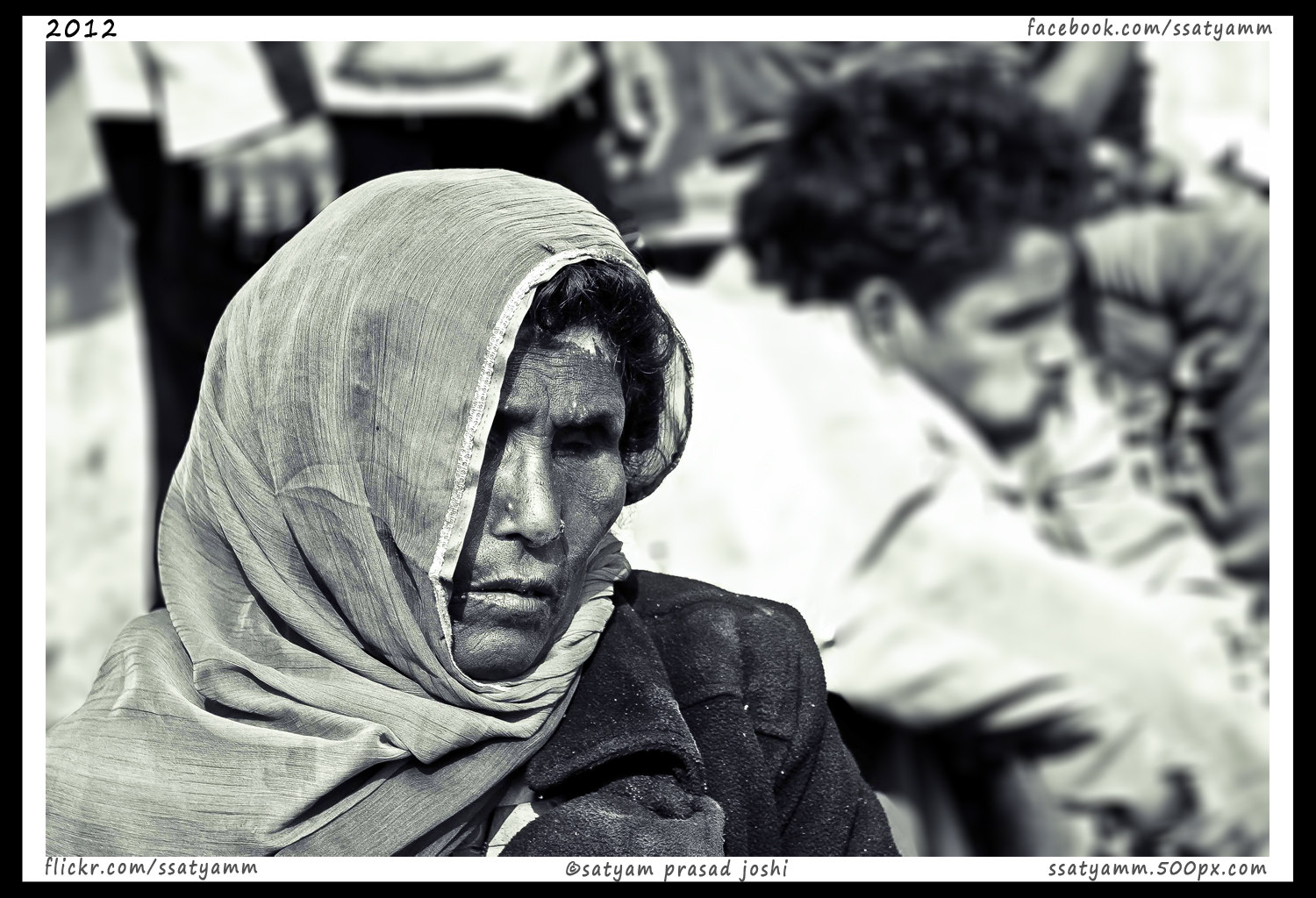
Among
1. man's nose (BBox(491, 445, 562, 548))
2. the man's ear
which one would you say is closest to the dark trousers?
the man's ear

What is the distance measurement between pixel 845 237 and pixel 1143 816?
207 cm

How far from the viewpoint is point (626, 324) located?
6.16 ft

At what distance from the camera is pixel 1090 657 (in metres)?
4.73

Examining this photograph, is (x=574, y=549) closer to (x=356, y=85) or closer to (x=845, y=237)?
(x=356, y=85)

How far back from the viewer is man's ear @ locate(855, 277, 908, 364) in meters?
5.25

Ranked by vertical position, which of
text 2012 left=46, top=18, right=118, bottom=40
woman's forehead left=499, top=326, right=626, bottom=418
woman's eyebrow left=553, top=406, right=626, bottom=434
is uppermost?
text 2012 left=46, top=18, right=118, bottom=40

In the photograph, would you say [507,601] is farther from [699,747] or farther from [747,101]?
[747,101]

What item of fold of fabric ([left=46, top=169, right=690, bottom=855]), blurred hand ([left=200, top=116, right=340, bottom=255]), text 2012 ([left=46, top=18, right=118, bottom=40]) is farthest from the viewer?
blurred hand ([left=200, top=116, right=340, bottom=255])

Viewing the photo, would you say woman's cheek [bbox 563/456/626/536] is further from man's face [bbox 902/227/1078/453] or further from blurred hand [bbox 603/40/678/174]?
man's face [bbox 902/227/1078/453]

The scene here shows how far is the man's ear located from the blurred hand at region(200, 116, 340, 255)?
→ 192 centimetres

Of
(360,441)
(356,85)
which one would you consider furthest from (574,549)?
(356,85)

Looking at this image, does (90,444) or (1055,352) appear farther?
(1055,352)

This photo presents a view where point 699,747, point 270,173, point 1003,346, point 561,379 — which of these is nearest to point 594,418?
point 561,379

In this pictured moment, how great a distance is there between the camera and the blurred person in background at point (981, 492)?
4.46 meters
